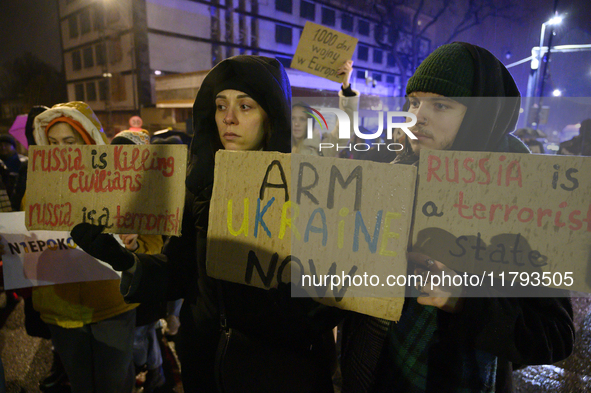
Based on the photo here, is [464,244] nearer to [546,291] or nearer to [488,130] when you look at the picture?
[546,291]

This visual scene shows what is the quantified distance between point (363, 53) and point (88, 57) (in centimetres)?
2467

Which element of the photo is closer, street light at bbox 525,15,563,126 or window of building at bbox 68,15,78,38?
street light at bbox 525,15,563,126

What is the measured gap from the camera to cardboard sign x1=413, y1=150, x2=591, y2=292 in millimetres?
805

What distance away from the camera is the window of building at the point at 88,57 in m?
24.2

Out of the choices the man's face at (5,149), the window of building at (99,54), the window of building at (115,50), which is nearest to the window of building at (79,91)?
the window of building at (99,54)

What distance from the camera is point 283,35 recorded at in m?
22.7

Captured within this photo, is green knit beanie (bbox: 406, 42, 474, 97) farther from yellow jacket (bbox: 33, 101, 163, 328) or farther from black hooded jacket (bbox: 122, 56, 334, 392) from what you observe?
yellow jacket (bbox: 33, 101, 163, 328)

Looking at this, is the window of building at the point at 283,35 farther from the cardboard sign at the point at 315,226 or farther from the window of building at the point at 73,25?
the cardboard sign at the point at 315,226

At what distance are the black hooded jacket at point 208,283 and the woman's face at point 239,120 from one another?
0.05 m

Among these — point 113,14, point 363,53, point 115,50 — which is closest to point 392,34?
point 363,53

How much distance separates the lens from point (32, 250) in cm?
155

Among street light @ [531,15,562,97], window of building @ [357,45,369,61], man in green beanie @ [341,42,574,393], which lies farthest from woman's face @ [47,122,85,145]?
window of building @ [357,45,369,61]

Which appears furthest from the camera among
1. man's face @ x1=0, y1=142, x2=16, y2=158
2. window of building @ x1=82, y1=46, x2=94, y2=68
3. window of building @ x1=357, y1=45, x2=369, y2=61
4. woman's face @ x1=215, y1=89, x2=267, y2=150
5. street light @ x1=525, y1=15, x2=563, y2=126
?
window of building @ x1=357, y1=45, x2=369, y2=61

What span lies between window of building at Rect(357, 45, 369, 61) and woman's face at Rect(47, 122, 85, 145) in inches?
1236
